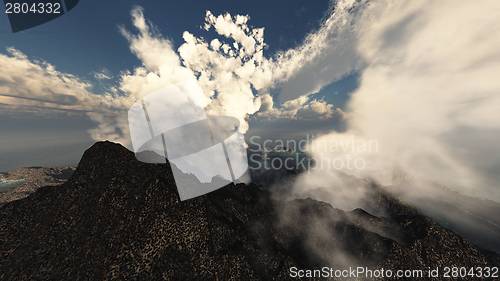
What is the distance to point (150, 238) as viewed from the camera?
75438 mm

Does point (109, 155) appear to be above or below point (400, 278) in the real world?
above

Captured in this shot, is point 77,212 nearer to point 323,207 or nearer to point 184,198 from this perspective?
point 184,198

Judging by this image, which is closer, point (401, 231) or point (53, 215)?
point (53, 215)

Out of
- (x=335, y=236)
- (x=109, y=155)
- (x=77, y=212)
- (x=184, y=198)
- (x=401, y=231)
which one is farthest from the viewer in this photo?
(x=335, y=236)

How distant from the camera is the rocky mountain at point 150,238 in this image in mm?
70188

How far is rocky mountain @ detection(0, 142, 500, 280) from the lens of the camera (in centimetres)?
7019

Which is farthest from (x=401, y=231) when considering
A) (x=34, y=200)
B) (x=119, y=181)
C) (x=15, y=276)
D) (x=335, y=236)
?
(x=34, y=200)

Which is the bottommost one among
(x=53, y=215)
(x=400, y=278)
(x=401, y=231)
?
(x=400, y=278)

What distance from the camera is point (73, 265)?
6850 cm

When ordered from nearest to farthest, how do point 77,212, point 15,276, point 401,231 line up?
point 15,276 < point 77,212 < point 401,231

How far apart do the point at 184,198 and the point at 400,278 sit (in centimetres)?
8439

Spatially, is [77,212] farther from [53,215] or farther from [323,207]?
[323,207]

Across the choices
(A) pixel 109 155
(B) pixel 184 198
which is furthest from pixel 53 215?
(B) pixel 184 198

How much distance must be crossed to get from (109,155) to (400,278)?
117 metres
